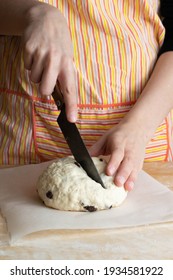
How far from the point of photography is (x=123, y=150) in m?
1.35

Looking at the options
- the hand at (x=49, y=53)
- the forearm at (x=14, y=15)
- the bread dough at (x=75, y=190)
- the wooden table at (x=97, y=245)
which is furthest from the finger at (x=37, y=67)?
the wooden table at (x=97, y=245)

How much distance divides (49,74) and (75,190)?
0.31 m

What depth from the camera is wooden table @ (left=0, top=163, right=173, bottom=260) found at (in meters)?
1.10

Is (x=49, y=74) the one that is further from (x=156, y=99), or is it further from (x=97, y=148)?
(x=156, y=99)

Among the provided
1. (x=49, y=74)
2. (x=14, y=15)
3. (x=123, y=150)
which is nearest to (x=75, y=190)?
(x=123, y=150)

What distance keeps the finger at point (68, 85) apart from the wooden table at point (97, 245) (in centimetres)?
29

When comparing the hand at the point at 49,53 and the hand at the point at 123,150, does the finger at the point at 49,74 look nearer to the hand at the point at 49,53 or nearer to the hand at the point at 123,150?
the hand at the point at 49,53

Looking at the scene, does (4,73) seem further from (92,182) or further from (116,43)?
(92,182)

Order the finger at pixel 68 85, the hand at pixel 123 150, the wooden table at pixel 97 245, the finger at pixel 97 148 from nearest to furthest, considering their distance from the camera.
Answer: the wooden table at pixel 97 245
the finger at pixel 68 85
the hand at pixel 123 150
the finger at pixel 97 148

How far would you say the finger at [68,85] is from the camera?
47.5 inches

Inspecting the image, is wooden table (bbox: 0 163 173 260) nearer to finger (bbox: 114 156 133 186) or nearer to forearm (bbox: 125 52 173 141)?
finger (bbox: 114 156 133 186)

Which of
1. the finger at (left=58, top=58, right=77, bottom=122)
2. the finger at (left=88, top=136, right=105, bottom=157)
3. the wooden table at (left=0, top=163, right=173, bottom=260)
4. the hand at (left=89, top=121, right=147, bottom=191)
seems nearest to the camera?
the wooden table at (left=0, top=163, right=173, bottom=260)

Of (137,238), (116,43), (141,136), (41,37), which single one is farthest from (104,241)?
(116,43)

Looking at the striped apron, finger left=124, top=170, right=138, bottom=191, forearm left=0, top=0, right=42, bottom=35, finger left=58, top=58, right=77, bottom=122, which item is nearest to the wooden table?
finger left=124, top=170, right=138, bottom=191
